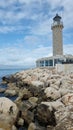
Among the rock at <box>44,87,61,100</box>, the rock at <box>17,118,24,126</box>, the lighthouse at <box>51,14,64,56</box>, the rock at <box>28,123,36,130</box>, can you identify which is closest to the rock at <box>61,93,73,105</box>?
the rock at <box>28,123,36,130</box>

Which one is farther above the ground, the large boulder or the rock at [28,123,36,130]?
the large boulder

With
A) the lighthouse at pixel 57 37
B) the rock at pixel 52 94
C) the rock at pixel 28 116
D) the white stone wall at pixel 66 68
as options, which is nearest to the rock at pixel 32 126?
the rock at pixel 28 116

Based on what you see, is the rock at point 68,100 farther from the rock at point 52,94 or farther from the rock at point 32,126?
the rock at point 52,94

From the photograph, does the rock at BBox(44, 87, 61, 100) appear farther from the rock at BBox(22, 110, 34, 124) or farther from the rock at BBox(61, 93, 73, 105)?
the rock at BBox(22, 110, 34, 124)

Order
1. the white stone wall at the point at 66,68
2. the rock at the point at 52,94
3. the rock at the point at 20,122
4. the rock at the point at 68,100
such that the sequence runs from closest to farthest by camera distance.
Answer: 1. the rock at the point at 20,122
2. the rock at the point at 68,100
3. the rock at the point at 52,94
4. the white stone wall at the point at 66,68

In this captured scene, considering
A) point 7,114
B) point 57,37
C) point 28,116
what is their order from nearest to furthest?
point 7,114 < point 28,116 < point 57,37

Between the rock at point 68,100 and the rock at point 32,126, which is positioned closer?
the rock at point 32,126

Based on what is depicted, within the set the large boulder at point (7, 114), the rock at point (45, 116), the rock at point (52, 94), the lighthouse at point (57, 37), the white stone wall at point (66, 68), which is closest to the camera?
the large boulder at point (7, 114)

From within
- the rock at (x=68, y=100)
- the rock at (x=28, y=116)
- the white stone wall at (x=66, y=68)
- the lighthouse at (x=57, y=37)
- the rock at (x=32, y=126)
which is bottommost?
the rock at (x=32, y=126)

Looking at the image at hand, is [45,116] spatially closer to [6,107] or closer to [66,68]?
[6,107]

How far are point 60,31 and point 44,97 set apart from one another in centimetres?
3270

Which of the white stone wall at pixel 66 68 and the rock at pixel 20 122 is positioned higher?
the white stone wall at pixel 66 68

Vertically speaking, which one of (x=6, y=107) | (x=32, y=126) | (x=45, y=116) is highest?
(x=6, y=107)

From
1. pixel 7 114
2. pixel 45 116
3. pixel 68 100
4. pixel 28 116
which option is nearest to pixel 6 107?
pixel 7 114
